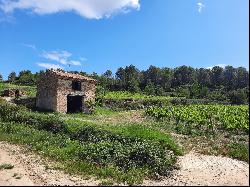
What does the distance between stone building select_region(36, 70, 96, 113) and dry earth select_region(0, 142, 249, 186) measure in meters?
18.0

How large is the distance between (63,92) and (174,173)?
23.0 meters

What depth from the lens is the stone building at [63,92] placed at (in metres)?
37.9

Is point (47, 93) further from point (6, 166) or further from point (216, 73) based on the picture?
point (216, 73)

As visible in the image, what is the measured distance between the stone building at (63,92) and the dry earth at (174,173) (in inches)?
710

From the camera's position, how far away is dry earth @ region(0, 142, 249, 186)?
15.3 metres

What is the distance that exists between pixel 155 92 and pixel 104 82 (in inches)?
381

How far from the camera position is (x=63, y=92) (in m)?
38.3

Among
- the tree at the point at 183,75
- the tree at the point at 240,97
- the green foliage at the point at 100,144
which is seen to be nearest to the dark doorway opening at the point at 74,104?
the green foliage at the point at 100,144

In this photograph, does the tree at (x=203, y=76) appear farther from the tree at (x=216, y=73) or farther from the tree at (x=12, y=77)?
the tree at (x=12, y=77)

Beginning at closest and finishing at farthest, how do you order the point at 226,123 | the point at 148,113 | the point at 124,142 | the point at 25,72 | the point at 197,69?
1. the point at 124,142
2. the point at 226,123
3. the point at 148,113
4. the point at 25,72
5. the point at 197,69

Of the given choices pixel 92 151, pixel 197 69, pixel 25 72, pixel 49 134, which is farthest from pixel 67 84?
pixel 197 69

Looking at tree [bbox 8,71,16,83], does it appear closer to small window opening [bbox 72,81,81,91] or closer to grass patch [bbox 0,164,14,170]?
small window opening [bbox 72,81,81,91]

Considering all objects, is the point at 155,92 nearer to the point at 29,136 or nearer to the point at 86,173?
the point at 29,136

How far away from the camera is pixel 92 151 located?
19.2 meters
